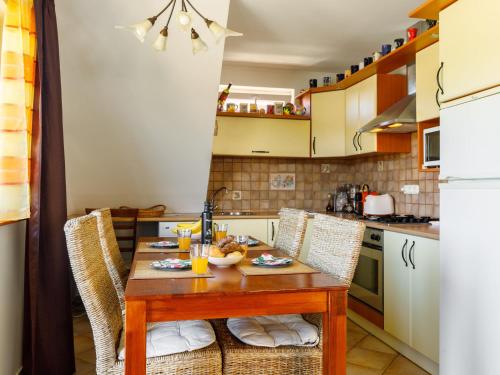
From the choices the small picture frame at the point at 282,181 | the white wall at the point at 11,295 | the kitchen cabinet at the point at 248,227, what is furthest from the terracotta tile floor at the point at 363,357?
the small picture frame at the point at 282,181

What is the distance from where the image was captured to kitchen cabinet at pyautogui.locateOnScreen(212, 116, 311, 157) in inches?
163

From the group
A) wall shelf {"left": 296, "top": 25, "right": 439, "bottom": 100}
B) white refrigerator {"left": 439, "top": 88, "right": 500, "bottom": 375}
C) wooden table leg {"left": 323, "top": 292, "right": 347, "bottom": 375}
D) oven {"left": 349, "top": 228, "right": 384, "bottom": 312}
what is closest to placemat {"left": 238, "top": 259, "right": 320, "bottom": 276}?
wooden table leg {"left": 323, "top": 292, "right": 347, "bottom": 375}

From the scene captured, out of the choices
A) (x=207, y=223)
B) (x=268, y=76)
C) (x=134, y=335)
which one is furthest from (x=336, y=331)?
(x=268, y=76)

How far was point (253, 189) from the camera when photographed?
4.49 m

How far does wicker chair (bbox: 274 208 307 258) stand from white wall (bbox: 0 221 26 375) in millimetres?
1420

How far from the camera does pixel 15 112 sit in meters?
2.11

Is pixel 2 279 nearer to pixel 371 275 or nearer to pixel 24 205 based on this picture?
pixel 24 205

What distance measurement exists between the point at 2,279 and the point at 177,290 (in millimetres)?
948

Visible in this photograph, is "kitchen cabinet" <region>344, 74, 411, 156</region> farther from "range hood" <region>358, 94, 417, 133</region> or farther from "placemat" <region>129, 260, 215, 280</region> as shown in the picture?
"placemat" <region>129, 260, 215, 280</region>

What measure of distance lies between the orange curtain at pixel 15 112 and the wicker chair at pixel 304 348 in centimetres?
119

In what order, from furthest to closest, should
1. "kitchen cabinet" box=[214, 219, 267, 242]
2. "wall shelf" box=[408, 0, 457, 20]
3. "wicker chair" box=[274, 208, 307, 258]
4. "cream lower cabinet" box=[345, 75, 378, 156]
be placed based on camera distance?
"kitchen cabinet" box=[214, 219, 267, 242]
"cream lower cabinet" box=[345, 75, 378, 156]
"wicker chair" box=[274, 208, 307, 258]
"wall shelf" box=[408, 0, 457, 20]

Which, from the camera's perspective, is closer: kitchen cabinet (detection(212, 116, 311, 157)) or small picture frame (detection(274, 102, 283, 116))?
kitchen cabinet (detection(212, 116, 311, 157))

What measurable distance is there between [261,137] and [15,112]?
2481 millimetres

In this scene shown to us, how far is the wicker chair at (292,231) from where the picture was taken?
2.44 m
